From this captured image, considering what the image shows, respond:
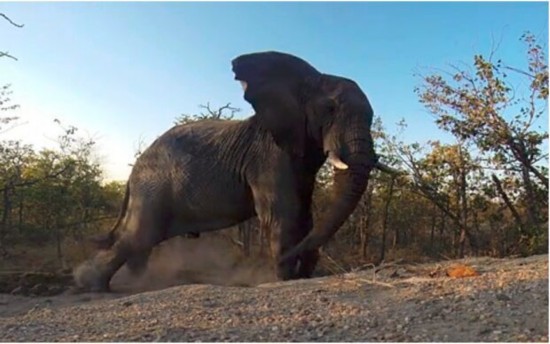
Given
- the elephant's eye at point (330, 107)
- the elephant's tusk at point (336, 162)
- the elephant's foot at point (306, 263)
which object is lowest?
the elephant's foot at point (306, 263)

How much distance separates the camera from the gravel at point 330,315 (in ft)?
13.7

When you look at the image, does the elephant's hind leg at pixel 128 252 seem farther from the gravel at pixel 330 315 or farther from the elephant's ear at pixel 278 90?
the gravel at pixel 330 315

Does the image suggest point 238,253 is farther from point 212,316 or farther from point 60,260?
point 212,316

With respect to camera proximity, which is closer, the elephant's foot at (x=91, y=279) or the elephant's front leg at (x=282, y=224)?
the elephant's front leg at (x=282, y=224)

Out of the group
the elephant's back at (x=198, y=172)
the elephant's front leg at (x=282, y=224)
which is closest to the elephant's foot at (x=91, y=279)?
the elephant's back at (x=198, y=172)

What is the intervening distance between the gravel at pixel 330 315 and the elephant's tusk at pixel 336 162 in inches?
76.0

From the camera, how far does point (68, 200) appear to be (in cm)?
2278

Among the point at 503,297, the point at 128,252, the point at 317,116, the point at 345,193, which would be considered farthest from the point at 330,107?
the point at 503,297

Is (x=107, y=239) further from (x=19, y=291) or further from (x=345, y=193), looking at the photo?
(x=345, y=193)

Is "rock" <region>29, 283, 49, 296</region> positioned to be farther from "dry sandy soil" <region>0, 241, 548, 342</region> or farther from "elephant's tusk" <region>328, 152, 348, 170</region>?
"elephant's tusk" <region>328, 152, 348, 170</region>

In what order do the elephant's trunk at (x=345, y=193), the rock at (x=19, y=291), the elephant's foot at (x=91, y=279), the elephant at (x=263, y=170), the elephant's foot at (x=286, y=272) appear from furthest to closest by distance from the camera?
the rock at (x=19, y=291) → the elephant's foot at (x=91, y=279) → the elephant's foot at (x=286, y=272) → the elephant at (x=263, y=170) → the elephant's trunk at (x=345, y=193)

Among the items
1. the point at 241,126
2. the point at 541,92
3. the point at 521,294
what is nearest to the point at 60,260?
the point at 241,126

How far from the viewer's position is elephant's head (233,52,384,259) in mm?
7898

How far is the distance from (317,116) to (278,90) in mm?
856
